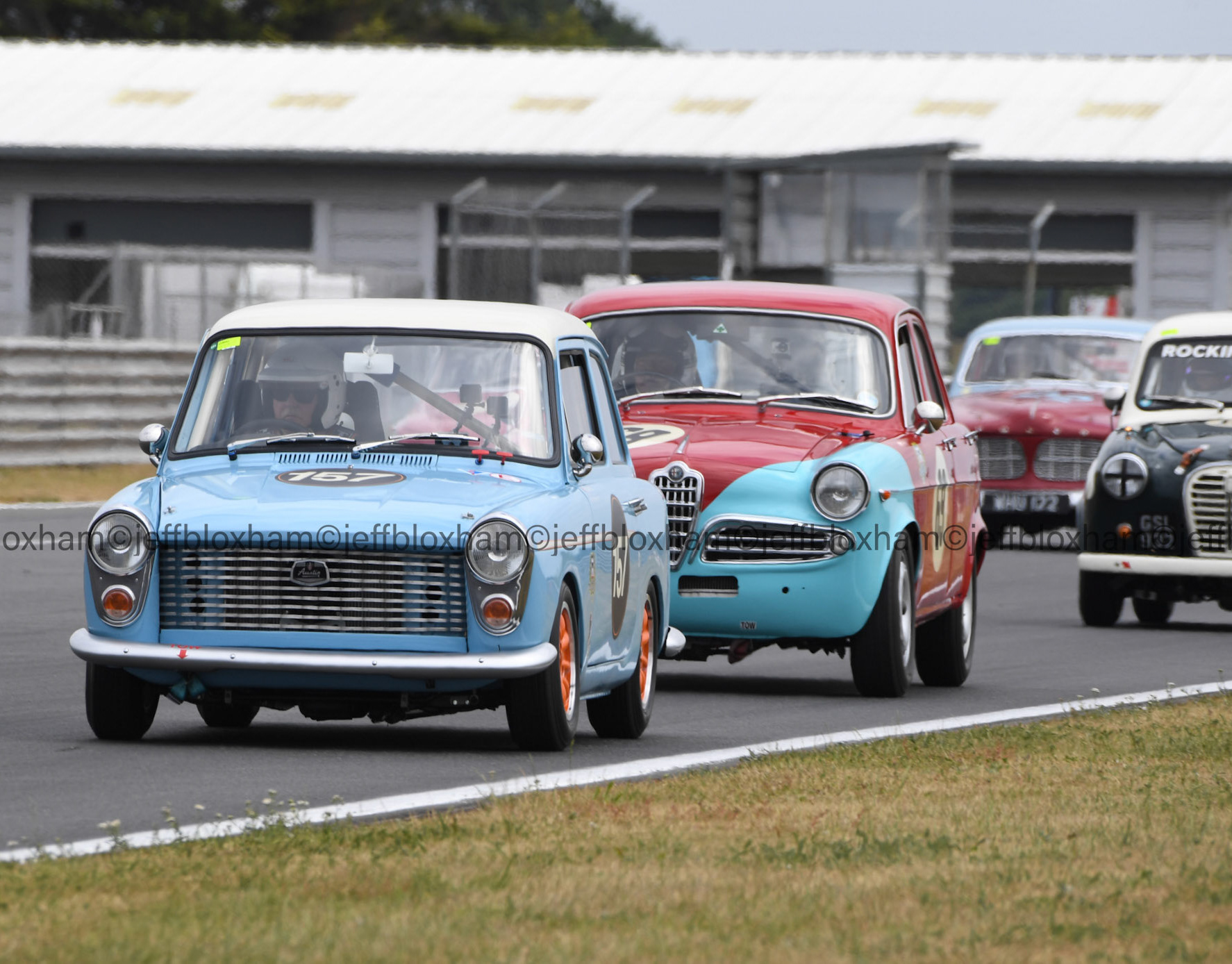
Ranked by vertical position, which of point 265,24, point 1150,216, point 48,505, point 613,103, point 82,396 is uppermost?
point 265,24

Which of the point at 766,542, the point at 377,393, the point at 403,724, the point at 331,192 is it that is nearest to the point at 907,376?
the point at 766,542

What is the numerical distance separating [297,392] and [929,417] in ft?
12.2

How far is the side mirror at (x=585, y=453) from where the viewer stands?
9.52 metres

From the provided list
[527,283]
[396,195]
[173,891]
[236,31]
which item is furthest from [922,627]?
[236,31]

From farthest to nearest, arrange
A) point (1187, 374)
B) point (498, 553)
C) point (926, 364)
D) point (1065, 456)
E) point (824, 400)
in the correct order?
point (1065, 456), point (1187, 374), point (926, 364), point (824, 400), point (498, 553)

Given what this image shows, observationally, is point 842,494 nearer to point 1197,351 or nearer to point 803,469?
point 803,469

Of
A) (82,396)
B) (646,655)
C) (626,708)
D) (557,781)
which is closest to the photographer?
(557,781)

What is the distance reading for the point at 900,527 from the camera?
38.7 ft

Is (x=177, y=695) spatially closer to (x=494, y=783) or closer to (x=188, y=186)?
(x=494, y=783)

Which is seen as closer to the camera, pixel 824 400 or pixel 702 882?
pixel 702 882

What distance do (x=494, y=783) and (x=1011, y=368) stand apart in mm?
16357

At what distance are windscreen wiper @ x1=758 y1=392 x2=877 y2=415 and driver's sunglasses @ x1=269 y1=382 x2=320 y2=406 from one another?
134 inches

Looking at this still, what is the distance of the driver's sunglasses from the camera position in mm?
9617

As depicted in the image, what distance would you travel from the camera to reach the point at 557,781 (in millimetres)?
8234
